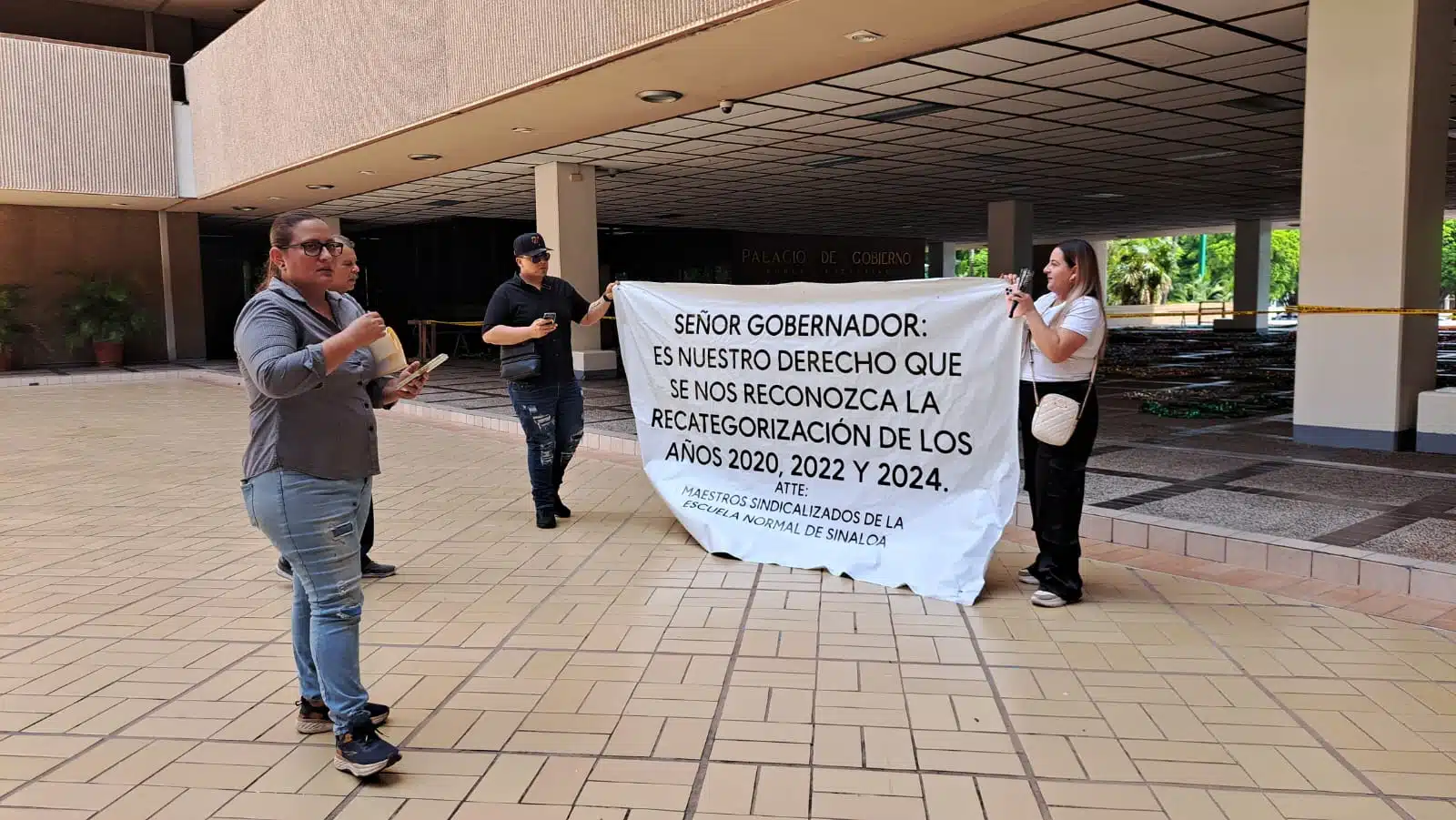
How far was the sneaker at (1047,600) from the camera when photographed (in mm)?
4117

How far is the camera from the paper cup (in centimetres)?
281

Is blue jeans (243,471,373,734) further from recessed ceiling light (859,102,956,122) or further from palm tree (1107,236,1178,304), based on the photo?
palm tree (1107,236,1178,304)

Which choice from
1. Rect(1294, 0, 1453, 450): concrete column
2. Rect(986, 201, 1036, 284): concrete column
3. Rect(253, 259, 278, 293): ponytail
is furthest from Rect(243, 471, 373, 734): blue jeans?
Rect(986, 201, 1036, 284): concrete column

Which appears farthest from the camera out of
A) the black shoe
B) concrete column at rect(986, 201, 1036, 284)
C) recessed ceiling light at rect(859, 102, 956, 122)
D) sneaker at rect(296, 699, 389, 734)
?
concrete column at rect(986, 201, 1036, 284)

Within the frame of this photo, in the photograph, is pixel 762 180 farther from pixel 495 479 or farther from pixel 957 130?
pixel 495 479

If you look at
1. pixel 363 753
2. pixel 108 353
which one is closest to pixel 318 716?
pixel 363 753

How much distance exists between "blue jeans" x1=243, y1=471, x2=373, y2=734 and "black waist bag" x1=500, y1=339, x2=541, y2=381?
8.69 ft

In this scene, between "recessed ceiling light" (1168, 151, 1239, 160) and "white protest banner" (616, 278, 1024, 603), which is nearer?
"white protest banner" (616, 278, 1024, 603)

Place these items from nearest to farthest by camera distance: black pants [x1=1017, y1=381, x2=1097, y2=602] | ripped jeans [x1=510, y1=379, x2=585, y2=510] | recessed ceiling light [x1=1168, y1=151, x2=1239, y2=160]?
black pants [x1=1017, y1=381, x2=1097, y2=602] < ripped jeans [x1=510, y1=379, x2=585, y2=510] < recessed ceiling light [x1=1168, y1=151, x2=1239, y2=160]

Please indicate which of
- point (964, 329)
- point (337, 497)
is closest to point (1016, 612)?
point (964, 329)

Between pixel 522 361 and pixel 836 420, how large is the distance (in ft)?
6.13

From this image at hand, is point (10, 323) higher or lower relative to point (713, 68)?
lower

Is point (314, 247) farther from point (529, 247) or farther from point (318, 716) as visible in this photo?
point (529, 247)

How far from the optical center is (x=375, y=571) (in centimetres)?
480
